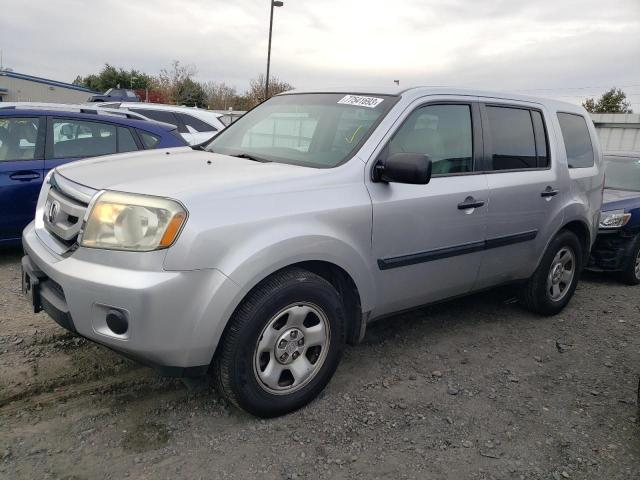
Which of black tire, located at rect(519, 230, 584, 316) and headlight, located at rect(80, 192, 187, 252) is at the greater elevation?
headlight, located at rect(80, 192, 187, 252)

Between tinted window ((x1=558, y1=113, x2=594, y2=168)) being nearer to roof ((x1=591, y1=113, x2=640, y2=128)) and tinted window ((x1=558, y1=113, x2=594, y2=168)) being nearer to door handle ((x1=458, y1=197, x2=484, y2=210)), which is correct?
door handle ((x1=458, y1=197, x2=484, y2=210))

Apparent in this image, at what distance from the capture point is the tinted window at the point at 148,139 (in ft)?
19.3

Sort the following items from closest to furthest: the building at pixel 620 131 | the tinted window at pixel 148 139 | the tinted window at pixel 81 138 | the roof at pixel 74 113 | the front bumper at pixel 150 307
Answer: the front bumper at pixel 150 307, the roof at pixel 74 113, the tinted window at pixel 81 138, the tinted window at pixel 148 139, the building at pixel 620 131

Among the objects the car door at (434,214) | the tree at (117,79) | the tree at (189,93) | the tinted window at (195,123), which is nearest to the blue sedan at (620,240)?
the car door at (434,214)

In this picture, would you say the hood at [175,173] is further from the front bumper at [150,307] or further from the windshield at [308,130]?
the front bumper at [150,307]

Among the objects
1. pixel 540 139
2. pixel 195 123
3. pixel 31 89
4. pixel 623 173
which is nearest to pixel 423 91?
pixel 540 139

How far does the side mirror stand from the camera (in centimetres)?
285


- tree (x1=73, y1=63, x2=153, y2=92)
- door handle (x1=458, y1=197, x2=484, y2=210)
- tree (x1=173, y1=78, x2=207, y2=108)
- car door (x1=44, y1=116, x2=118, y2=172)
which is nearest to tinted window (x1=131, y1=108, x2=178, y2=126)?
car door (x1=44, y1=116, x2=118, y2=172)

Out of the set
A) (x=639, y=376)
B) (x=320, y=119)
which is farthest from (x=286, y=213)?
(x=639, y=376)

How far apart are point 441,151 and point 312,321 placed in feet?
4.71

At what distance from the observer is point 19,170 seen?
4980mm

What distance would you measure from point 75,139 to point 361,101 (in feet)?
11.2

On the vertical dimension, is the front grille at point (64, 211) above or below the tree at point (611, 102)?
below

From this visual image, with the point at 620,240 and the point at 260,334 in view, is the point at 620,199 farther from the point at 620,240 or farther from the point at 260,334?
the point at 260,334
